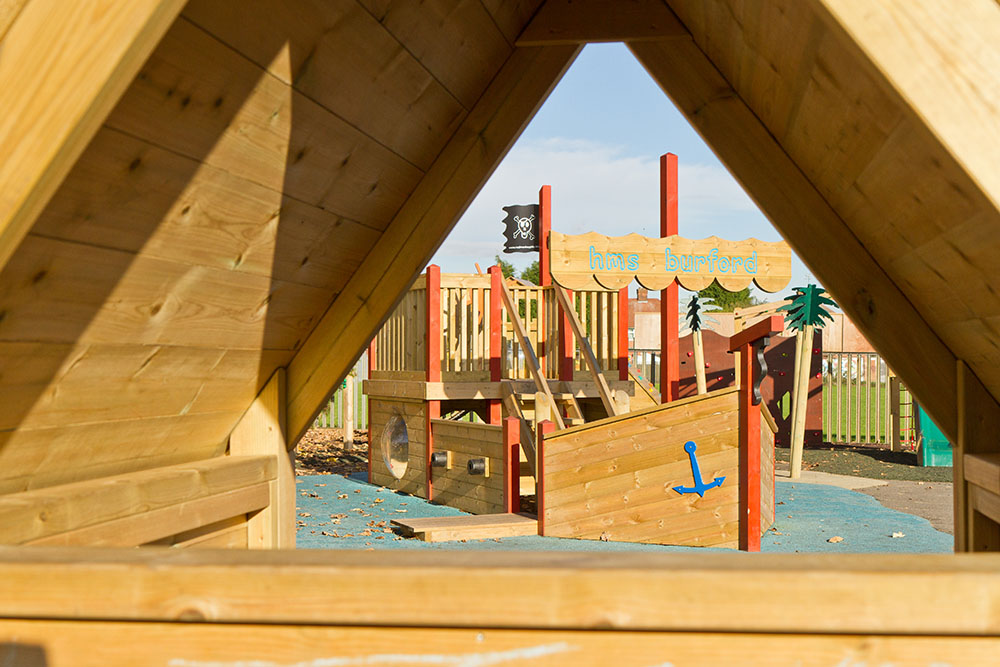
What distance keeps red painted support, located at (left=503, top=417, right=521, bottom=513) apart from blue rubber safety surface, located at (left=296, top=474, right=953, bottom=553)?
1.00 metres

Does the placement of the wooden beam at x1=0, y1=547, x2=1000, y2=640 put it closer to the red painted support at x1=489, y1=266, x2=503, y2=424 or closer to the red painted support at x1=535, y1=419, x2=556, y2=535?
the red painted support at x1=535, y1=419, x2=556, y2=535

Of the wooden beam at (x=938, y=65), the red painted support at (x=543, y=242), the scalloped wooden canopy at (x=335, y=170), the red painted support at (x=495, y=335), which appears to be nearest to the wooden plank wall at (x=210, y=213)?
the scalloped wooden canopy at (x=335, y=170)

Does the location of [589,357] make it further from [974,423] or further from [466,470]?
[974,423]

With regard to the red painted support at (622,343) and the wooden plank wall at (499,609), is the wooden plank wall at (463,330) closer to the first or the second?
the red painted support at (622,343)

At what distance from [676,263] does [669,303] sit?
179cm

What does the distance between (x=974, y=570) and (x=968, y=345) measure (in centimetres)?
120

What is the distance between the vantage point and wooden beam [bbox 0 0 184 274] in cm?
131

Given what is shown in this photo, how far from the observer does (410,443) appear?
A: 35.0 ft

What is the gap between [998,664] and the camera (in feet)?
4.86

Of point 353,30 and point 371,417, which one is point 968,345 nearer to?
point 353,30

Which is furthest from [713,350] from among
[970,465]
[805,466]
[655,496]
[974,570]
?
[974,570]

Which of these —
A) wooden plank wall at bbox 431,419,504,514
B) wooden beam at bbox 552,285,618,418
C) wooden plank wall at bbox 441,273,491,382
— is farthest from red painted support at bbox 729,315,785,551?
wooden plank wall at bbox 441,273,491,382

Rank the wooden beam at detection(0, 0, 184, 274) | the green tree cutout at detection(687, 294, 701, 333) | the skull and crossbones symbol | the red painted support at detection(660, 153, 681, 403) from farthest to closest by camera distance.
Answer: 1. the skull and crossbones symbol
2. the green tree cutout at detection(687, 294, 701, 333)
3. the red painted support at detection(660, 153, 681, 403)
4. the wooden beam at detection(0, 0, 184, 274)

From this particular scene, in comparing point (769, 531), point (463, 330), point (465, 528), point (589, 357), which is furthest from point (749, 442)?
point (463, 330)
